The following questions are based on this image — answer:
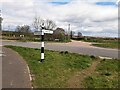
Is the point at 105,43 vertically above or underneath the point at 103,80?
underneath

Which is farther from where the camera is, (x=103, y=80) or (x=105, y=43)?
(x=105, y=43)

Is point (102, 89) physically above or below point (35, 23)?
below

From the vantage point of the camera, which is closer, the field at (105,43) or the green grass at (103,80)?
the green grass at (103,80)

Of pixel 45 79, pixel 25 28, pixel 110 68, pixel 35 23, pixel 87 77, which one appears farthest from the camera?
pixel 25 28

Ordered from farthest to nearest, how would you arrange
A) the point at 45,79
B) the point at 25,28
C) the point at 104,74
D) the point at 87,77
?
the point at 25,28 < the point at 104,74 < the point at 87,77 < the point at 45,79

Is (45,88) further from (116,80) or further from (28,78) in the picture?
(116,80)

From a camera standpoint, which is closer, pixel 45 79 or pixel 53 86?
pixel 53 86

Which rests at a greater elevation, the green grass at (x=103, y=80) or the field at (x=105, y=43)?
the green grass at (x=103, y=80)

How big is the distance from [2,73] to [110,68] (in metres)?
4.71

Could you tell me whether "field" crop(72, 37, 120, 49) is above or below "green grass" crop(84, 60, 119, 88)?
below

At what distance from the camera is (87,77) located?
32.8 ft

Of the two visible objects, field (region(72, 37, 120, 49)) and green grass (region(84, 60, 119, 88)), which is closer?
green grass (region(84, 60, 119, 88))

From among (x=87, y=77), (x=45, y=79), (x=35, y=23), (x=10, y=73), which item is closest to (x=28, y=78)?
(x=45, y=79)

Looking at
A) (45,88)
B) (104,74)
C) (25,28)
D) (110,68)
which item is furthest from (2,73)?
(25,28)
